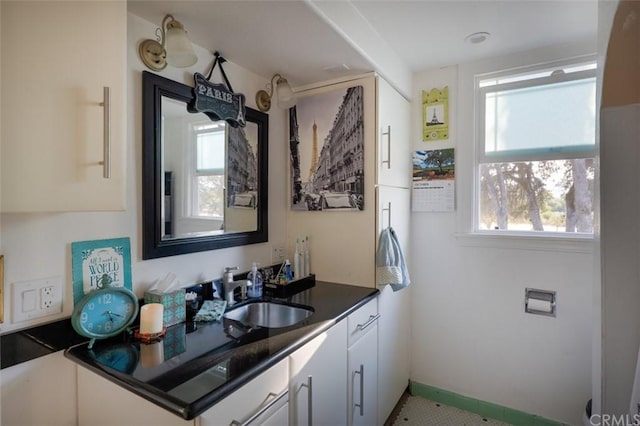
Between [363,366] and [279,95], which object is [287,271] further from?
[279,95]

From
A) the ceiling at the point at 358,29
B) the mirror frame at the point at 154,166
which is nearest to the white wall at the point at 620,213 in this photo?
the ceiling at the point at 358,29

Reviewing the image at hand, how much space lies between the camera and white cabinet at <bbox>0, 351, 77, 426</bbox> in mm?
983

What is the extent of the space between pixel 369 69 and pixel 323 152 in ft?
1.68

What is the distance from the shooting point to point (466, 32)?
5.83ft

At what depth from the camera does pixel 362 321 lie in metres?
1.67

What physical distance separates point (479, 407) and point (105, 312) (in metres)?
2.26

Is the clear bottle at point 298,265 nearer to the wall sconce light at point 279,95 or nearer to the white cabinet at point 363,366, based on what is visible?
the white cabinet at point 363,366

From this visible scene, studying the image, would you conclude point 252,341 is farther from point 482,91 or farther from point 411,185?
point 482,91

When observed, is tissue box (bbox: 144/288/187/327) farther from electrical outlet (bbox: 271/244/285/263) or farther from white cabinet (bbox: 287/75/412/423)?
white cabinet (bbox: 287/75/412/423)

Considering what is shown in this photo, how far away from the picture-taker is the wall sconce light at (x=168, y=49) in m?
1.23

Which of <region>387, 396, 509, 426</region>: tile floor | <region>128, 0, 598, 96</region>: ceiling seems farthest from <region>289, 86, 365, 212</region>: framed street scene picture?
<region>387, 396, 509, 426</region>: tile floor

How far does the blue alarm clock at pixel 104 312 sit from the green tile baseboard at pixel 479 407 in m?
2.00

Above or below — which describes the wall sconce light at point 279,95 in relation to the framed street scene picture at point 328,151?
above

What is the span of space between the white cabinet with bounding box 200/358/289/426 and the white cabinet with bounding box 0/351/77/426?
60 cm
